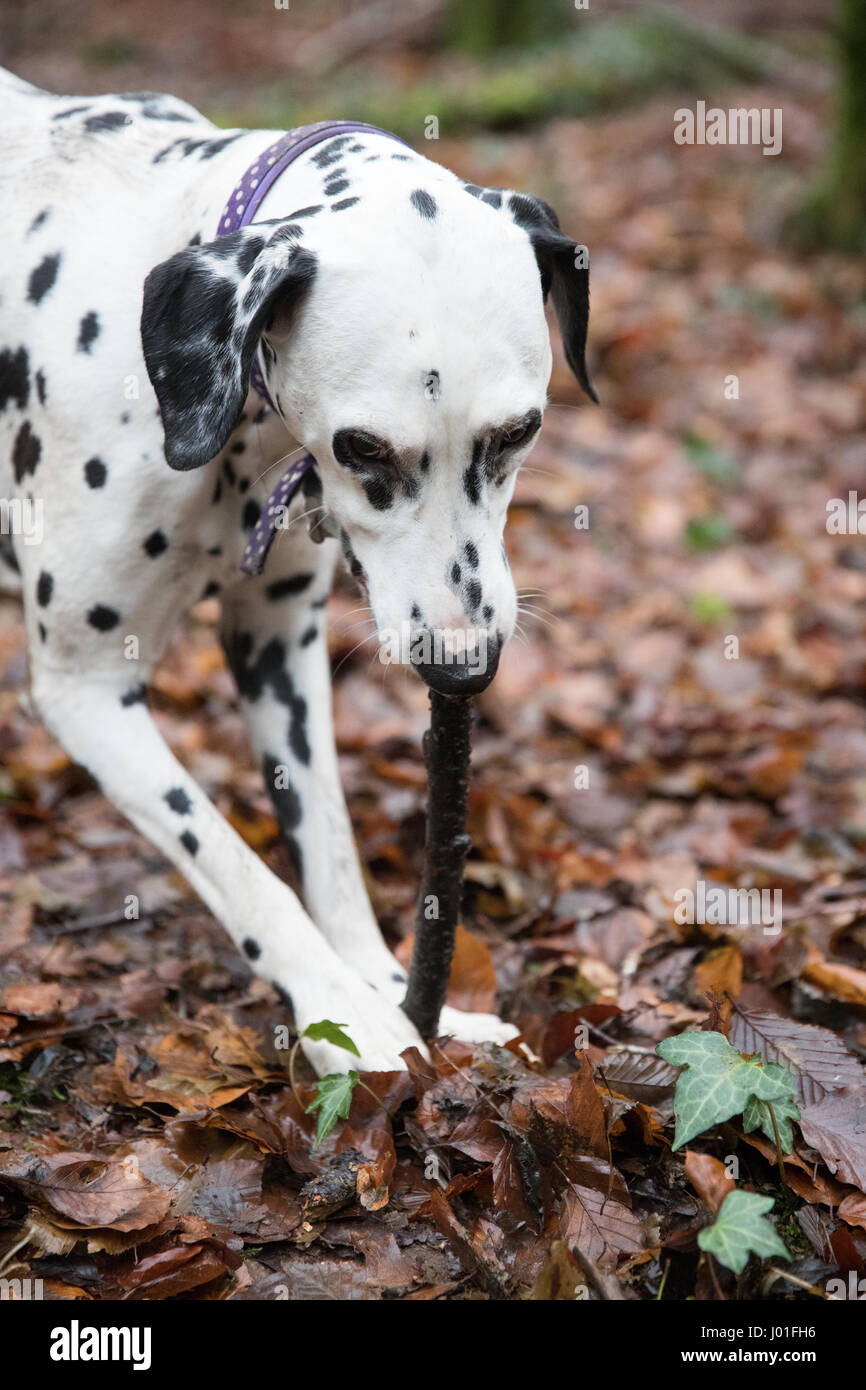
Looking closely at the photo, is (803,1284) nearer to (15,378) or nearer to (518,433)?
(518,433)

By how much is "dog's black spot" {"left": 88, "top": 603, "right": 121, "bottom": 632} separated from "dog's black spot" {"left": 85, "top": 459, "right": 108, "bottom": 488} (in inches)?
10.9

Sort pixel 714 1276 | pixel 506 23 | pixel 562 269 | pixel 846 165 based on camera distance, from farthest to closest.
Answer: pixel 506 23, pixel 846 165, pixel 562 269, pixel 714 1276

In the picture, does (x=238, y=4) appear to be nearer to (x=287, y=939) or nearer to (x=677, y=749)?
(x=677, y=749)

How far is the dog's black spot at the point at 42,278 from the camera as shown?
3.08 meters

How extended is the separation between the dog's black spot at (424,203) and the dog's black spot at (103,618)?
1.15 meters

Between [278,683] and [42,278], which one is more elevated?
[42,278]

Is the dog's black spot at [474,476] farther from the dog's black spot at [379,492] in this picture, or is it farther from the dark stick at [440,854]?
the dark stick at [440,854]

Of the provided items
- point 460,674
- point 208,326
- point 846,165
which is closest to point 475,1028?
point 460,674

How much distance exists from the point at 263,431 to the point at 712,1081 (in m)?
1.72

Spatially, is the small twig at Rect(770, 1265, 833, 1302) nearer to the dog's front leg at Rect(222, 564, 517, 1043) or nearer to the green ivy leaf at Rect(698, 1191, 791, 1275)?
the green ivy leaf at Rect(698, 1191, 791, 1275)

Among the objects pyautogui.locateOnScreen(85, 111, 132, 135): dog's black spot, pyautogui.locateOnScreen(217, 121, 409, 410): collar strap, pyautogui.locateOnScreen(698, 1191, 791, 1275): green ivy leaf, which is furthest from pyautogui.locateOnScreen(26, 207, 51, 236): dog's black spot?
pyautogui.locateOnScreen(698, 1191, 791, 1275): green ivy leaf

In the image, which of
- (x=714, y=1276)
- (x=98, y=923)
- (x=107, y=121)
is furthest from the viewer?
(x=98, y=923)

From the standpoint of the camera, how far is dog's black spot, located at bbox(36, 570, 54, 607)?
120 inches

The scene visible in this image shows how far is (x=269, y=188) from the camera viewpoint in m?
2.81
